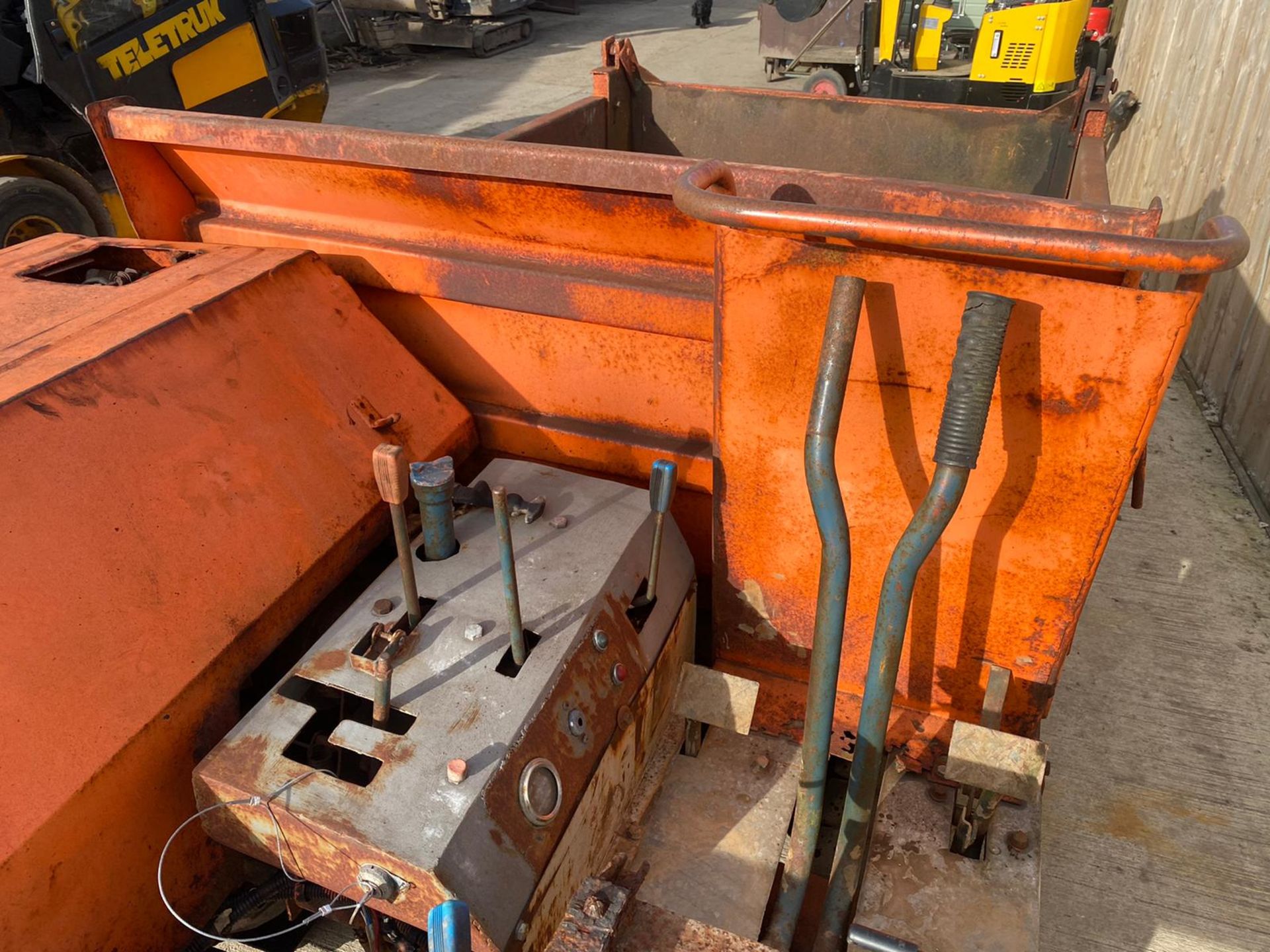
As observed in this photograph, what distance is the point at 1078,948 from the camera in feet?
6.04

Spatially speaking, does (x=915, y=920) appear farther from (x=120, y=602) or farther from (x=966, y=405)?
(x=120, y=602)

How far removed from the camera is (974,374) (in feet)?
3.98

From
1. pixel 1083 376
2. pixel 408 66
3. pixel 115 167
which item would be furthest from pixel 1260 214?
pixel 408 66

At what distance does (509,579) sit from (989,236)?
34.2 inches

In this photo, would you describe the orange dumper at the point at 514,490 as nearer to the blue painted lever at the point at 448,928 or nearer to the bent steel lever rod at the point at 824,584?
the bent steel lever rod at the point at 824,584

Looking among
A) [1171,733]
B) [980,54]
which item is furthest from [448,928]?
[980,54]

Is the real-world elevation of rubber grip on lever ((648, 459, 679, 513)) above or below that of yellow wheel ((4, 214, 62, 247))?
above

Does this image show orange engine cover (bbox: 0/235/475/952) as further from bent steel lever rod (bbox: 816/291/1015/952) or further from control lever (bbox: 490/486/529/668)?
bent steel lever rod (bbox: 816/291/1015/952)

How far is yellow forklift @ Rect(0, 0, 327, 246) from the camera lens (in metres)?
4.21

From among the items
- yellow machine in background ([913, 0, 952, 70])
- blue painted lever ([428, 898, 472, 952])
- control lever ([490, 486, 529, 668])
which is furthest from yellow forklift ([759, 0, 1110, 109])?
blue painted lever ([428, 898, 472, 952])

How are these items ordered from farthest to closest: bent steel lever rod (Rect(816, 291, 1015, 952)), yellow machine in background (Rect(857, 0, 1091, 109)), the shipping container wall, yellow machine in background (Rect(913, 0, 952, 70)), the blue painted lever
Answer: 1. yellow machine in background (Rect(913, 0, 952, 70))
2. yellow machine in background (Rect(857, 0, 1091, 109))
3. the shipping container wall
4. bent steel lever rod (Rect(816, 291, 1015, 952))
5. the blue painted lever

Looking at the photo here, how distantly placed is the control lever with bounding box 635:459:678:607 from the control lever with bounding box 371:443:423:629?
45cm

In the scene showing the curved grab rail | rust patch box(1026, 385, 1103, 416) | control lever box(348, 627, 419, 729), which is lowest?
control lever box(348, 627, 419, 729)

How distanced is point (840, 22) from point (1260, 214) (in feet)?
20.1
